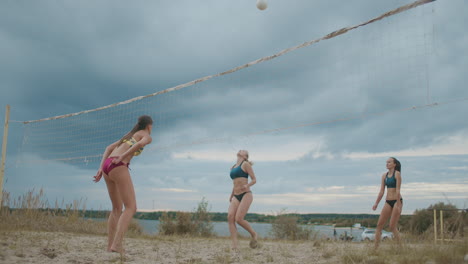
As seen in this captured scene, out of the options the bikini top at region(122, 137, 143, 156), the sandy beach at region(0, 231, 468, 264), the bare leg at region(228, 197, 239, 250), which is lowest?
the sandy beach at region(0, 231, 468, 264)

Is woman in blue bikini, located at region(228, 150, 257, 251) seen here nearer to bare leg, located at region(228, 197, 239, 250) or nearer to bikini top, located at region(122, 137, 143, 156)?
bare leg, located at region(228, 197, 239, 250)

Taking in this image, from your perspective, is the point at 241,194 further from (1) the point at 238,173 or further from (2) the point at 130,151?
(2) the point at 130,151

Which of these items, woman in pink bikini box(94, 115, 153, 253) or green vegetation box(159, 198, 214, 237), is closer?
woman in pink bikini box(94, 115, 153, 253)

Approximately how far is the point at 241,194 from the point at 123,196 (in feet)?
7.76

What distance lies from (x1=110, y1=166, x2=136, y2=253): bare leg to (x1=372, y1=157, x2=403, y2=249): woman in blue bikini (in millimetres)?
3598

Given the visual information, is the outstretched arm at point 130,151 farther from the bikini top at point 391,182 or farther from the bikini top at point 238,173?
the bikini top at point 391,182

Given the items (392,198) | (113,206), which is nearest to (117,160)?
(113,206)

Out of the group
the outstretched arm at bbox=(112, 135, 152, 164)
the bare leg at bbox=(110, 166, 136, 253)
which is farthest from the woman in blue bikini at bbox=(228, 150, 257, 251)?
the outstretched arm at bbox=(112, 135, 152, 164)

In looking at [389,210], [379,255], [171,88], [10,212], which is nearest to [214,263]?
[379,255]

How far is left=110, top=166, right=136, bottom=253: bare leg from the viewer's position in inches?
202

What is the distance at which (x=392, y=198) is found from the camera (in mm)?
6297

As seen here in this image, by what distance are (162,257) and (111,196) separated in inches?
45.4

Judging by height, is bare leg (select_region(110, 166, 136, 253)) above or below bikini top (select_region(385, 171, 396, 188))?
below

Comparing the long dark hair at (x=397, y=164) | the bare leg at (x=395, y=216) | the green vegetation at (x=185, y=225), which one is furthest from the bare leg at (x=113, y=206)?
the green vegetation at (x=185, y=225)
